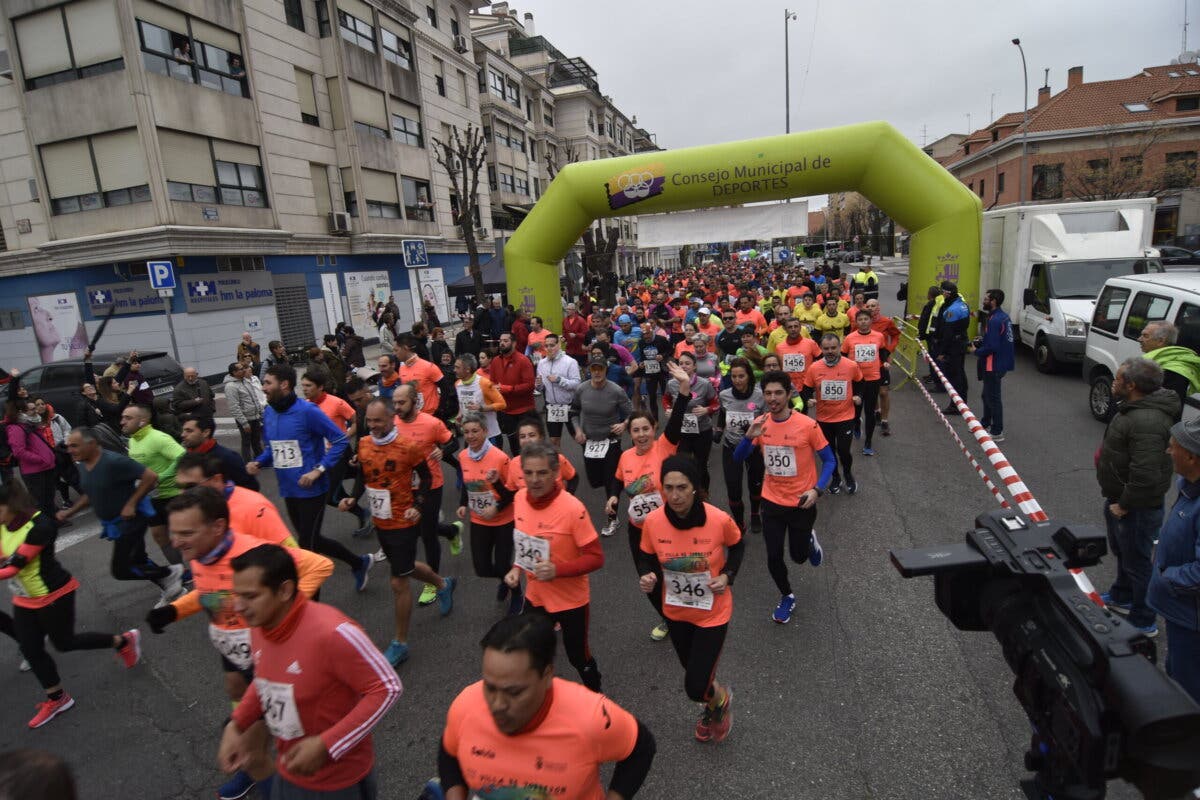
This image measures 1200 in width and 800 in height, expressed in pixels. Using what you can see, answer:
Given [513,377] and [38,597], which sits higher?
[513,377]

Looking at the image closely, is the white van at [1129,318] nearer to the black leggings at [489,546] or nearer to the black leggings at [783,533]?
the black leggings at [783,533]

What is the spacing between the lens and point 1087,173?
34.2 meters

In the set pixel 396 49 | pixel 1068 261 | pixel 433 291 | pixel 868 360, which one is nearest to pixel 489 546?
pixel 868 360

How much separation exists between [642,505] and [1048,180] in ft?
151

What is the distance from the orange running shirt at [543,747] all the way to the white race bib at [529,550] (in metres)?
1.50

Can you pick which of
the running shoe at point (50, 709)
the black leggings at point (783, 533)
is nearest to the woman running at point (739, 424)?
the black leggings at point (783, 533)

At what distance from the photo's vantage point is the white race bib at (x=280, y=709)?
2223 mm

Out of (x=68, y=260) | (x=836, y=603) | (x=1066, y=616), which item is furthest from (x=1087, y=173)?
(x=68, y=260)

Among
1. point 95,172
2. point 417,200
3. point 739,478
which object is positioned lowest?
point 739,478

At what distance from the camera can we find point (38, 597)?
388 centimetres

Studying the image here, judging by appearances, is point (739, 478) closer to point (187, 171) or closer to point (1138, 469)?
point (1138, 469)

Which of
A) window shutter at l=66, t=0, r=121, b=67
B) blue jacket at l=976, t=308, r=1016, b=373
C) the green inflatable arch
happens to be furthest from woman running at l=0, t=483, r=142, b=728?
window shutter at l=66, t=0, r=121, b=67

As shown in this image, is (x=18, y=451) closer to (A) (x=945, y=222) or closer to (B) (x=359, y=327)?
(A) (x=945, y=222)

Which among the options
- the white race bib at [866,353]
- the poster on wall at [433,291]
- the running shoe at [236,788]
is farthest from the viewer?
the poster on wall at [433,291]
